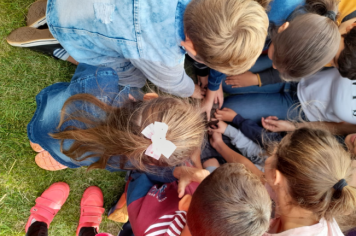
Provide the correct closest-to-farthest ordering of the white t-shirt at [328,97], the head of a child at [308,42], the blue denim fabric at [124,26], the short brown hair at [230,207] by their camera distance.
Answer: the short brown hair at [230,207] < the blue denim fabric at [124,26] < the head of a child at [308,42] < the white t-shirt at [328,97]

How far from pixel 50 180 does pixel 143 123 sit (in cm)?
112

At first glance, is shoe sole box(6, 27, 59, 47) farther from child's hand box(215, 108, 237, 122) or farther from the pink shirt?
the pink shirt

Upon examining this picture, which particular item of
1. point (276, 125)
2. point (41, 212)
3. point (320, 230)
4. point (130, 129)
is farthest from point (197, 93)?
point (41, 212)

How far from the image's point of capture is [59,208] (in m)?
1.64

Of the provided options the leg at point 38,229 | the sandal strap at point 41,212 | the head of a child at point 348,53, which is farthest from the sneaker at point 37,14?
the head of a child at point 348,53

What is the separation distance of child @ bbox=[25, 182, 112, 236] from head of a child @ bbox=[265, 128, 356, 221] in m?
1.23

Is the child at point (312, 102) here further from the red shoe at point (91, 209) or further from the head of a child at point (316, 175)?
the red shoe at point (91, 209)

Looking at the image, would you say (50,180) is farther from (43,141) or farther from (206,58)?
(206,58)

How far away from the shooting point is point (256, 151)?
1680 mm

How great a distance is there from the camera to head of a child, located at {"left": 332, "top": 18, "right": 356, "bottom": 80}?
1.20 meters

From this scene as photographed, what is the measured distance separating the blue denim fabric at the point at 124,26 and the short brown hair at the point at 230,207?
2.05 feet

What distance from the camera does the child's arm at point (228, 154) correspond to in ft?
5.23

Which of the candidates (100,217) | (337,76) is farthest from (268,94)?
(100,217)

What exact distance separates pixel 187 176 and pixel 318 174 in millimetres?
668
